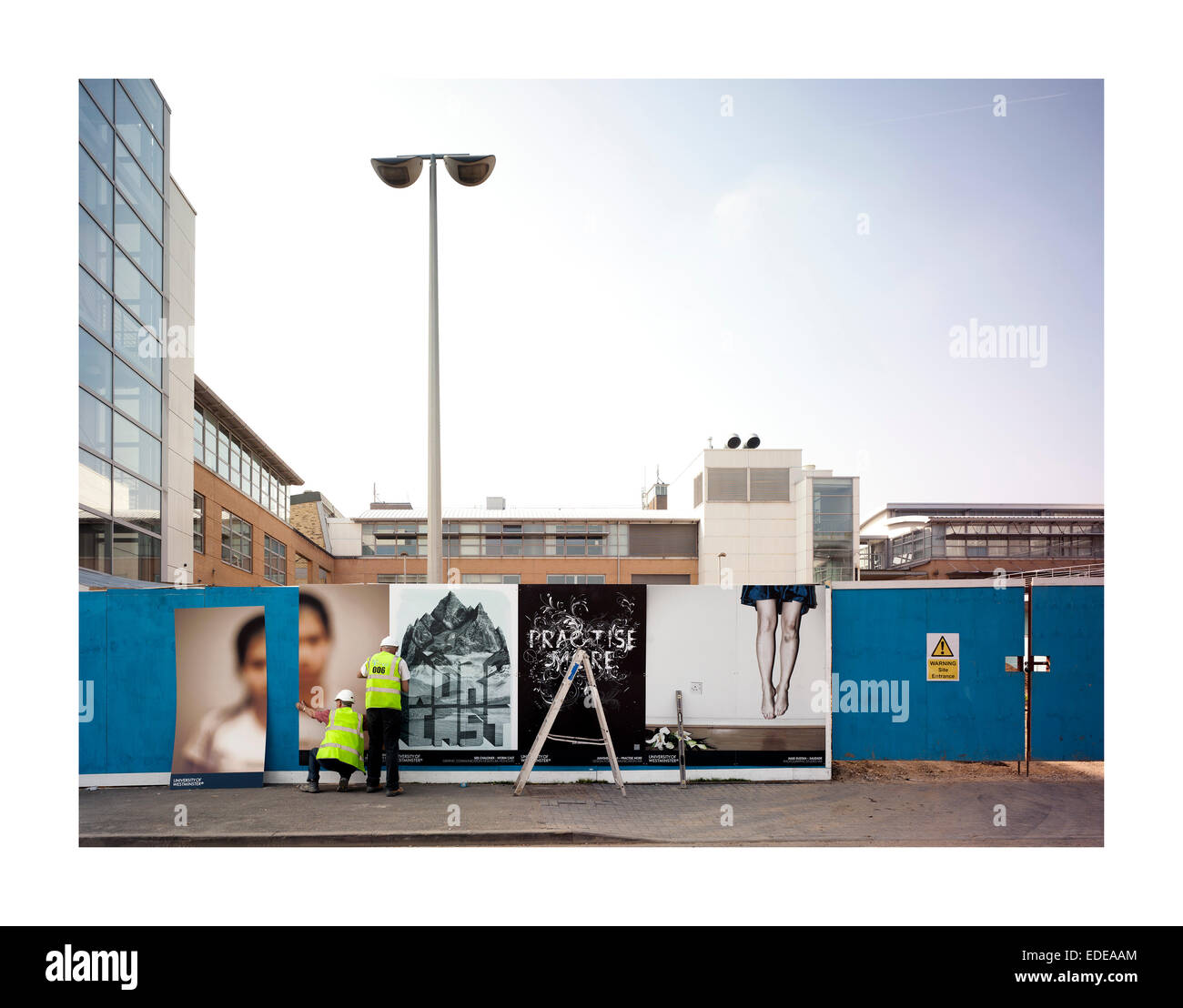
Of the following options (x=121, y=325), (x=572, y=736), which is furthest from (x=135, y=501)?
(x=572, y=736)

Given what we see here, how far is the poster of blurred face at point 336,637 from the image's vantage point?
10.3m

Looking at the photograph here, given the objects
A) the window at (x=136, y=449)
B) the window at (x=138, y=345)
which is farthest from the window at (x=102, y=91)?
the window at (x=136, y=449)

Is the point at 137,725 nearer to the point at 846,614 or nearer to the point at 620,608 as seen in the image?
the point at 620,608

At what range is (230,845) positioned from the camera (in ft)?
25.6

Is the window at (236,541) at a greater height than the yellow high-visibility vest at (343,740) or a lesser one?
greater

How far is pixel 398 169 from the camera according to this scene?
1181 centimetres

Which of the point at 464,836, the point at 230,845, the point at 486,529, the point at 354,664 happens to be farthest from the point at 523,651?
the point at 486,529

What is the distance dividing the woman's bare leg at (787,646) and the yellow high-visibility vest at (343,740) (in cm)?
515

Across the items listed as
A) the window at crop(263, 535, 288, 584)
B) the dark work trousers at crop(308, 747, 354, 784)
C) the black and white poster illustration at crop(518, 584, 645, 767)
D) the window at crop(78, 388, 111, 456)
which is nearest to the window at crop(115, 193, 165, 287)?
the window at crop(78, 388, 111, 456)

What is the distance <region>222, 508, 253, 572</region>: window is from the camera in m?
31.5

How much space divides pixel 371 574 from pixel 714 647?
2016 inches

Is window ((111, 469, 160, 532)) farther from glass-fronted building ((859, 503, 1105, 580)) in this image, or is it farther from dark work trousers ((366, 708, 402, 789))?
glass-fronted building ((859, 503, 1105, 580))

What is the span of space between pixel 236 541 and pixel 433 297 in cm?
2452

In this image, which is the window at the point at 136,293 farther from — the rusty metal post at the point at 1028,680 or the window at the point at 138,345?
the rusty metal post at the point at 1028,680
